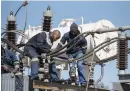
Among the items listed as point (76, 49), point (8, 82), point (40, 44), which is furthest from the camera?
point (76, 49)

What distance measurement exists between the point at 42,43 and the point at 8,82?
120 centimetres

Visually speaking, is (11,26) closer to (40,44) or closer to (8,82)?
(40,44)

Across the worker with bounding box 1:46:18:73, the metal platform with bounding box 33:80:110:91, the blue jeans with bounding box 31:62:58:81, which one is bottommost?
the metal platform with bounding box 33:80:110:91

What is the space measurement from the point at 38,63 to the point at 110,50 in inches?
200

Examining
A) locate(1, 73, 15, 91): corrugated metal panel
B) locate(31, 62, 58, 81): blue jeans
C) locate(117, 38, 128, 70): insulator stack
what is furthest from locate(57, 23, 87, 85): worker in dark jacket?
locate(1, 73, 15, 91): corrugated metal panel

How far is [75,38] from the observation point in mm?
8484

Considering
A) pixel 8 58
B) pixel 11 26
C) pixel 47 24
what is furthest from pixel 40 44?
pixel 11 26

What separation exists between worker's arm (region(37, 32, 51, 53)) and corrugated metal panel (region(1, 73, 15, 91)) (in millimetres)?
979

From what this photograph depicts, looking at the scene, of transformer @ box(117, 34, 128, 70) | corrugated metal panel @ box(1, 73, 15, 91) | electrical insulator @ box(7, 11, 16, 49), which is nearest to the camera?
corrugated metal panel @ box(1, 73, 15, 91)

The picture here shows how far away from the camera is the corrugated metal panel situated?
25.8 ft

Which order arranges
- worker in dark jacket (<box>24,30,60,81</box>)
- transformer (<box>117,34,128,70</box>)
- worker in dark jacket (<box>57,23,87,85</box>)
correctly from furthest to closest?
worker in dark jacket (<box>57,23,87,85</box>) < worker in dark jacket (<box>24,30,60,81</box>) < transformer (<box>117,34,128,70</box>)

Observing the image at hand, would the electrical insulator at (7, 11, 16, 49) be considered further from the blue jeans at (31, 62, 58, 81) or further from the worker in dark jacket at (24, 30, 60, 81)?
the blue jeans at (31, 62, 58, 81)

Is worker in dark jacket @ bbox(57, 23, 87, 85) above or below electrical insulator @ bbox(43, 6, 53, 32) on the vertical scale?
below

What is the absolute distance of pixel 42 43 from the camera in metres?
8.41
